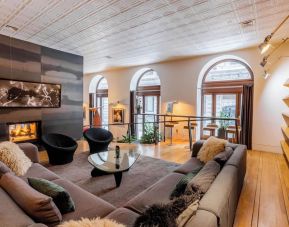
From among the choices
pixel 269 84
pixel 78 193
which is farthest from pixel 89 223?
pixel 269 84

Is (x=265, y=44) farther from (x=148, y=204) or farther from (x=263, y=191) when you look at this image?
(x=148, y=204)

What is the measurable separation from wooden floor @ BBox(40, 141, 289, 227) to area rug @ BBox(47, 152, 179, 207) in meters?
0.67

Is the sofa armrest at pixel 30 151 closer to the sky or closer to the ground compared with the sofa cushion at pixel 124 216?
closer to the sky

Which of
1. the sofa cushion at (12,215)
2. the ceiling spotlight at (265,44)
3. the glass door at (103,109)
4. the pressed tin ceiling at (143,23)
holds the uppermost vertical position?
the pressed tin ceiling at (143,23)

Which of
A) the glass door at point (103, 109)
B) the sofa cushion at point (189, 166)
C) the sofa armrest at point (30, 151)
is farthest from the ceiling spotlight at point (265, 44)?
the glass door at point (103, 109)

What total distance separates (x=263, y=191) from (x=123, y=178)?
7.41 ft

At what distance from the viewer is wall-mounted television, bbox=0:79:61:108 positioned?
4.47 metres

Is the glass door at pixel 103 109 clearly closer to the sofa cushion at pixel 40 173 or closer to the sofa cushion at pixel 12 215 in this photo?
the sofa cushion at pixel 40 173

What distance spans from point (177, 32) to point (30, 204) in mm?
4084

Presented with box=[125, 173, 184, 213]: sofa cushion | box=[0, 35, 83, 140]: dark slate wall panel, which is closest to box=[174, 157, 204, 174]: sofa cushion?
box=[125, 173, 184, 213]: sofa cushion

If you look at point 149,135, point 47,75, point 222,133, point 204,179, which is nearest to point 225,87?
point 222,133

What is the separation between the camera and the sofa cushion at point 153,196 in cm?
178

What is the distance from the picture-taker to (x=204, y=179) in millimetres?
1798

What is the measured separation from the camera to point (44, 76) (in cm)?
529
